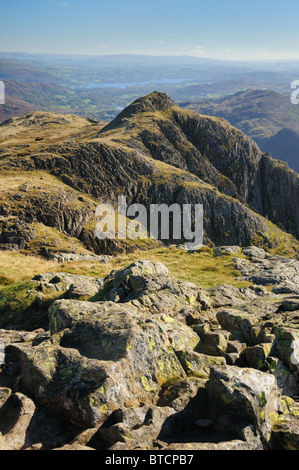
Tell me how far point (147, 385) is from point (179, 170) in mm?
114329

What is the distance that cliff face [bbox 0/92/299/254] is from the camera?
9469 centimetres

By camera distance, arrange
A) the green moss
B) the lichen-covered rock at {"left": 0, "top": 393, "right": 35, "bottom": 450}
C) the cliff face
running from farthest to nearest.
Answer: the cliff face
the green moss
the lichen-covered rock at {"left": 0, "top": 393, "right": 35, "bottom": 450}

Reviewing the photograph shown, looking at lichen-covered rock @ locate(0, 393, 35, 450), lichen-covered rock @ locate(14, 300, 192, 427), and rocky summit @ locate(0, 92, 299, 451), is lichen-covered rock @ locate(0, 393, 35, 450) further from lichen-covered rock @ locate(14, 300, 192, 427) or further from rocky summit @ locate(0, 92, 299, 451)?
lichen-covered rock @ locate(14, 300, 192, 427)

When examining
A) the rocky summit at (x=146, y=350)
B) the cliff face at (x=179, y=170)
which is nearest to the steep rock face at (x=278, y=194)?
the cliff face at (x=179, y=170)

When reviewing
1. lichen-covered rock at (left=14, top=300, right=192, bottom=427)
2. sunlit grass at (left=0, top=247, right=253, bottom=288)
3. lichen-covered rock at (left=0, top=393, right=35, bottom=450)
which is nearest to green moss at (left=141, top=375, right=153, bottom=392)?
lichen-covered rock at (left=14, top=300, right=192, bottom=427)

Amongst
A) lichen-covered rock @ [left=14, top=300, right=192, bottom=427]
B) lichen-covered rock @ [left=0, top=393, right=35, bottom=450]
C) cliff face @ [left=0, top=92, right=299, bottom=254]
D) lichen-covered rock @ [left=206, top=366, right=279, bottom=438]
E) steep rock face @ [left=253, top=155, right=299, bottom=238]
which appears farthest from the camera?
steep rock face @ [left=253, top=155, right=299, bottom=238]

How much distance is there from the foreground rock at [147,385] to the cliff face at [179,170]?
5493cm

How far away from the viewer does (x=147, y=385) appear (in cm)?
1215

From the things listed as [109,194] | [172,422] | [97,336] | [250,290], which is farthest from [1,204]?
[172,422]

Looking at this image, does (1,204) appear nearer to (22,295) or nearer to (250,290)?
(22,295)

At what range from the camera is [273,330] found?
57.9ft

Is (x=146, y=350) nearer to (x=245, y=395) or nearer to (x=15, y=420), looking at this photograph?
(x=245, y=395)

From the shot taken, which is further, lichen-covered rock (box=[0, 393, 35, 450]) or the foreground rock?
the foreground rock

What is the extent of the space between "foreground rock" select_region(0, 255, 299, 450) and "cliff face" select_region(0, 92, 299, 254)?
5493 cm
